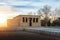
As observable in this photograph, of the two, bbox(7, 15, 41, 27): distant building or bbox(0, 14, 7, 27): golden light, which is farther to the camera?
bbox(7, 15, 41, 27): distant building

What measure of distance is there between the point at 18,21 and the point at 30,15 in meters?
3.36

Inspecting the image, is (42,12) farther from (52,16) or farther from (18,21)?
(18,21)

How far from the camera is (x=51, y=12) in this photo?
165 ft

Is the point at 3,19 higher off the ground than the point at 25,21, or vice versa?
the point at 3,19

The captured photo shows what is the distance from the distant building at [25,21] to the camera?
4366cm

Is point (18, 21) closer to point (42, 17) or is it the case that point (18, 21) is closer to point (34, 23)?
point (34, 23)

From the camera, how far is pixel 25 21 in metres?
43.8

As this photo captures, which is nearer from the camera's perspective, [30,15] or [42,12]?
[30,15]

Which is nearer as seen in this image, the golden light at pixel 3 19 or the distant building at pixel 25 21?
the golden light at pixel 3 19

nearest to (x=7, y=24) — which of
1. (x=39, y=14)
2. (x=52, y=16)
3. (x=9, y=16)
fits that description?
(x=9, y=16)

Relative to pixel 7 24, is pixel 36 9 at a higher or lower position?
higher

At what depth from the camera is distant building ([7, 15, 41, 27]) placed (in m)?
43.7

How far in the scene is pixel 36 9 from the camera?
48.4 meters

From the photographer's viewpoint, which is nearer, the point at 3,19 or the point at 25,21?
the point at 25,21
